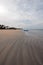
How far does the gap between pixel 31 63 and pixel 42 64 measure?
230 mm

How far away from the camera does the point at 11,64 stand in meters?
2.00

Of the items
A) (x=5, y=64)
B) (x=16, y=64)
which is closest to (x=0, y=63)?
(x=5, y=64)

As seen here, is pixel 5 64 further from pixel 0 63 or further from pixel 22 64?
pixel 22 64

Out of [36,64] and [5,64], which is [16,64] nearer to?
[5,64]

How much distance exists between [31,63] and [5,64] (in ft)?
1.77

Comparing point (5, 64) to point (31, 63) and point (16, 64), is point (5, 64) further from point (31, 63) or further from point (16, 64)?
point (31, 63)

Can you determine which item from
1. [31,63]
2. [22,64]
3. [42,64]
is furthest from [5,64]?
[42,64]

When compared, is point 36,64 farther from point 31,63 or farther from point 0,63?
point 0,63

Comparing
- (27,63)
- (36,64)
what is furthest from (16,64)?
(36,64)

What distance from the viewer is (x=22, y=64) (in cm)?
202

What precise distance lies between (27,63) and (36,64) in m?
0.19

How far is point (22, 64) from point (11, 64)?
219mm

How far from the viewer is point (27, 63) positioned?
2.10m

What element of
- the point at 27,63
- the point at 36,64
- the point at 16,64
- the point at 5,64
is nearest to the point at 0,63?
the point at 5,64
